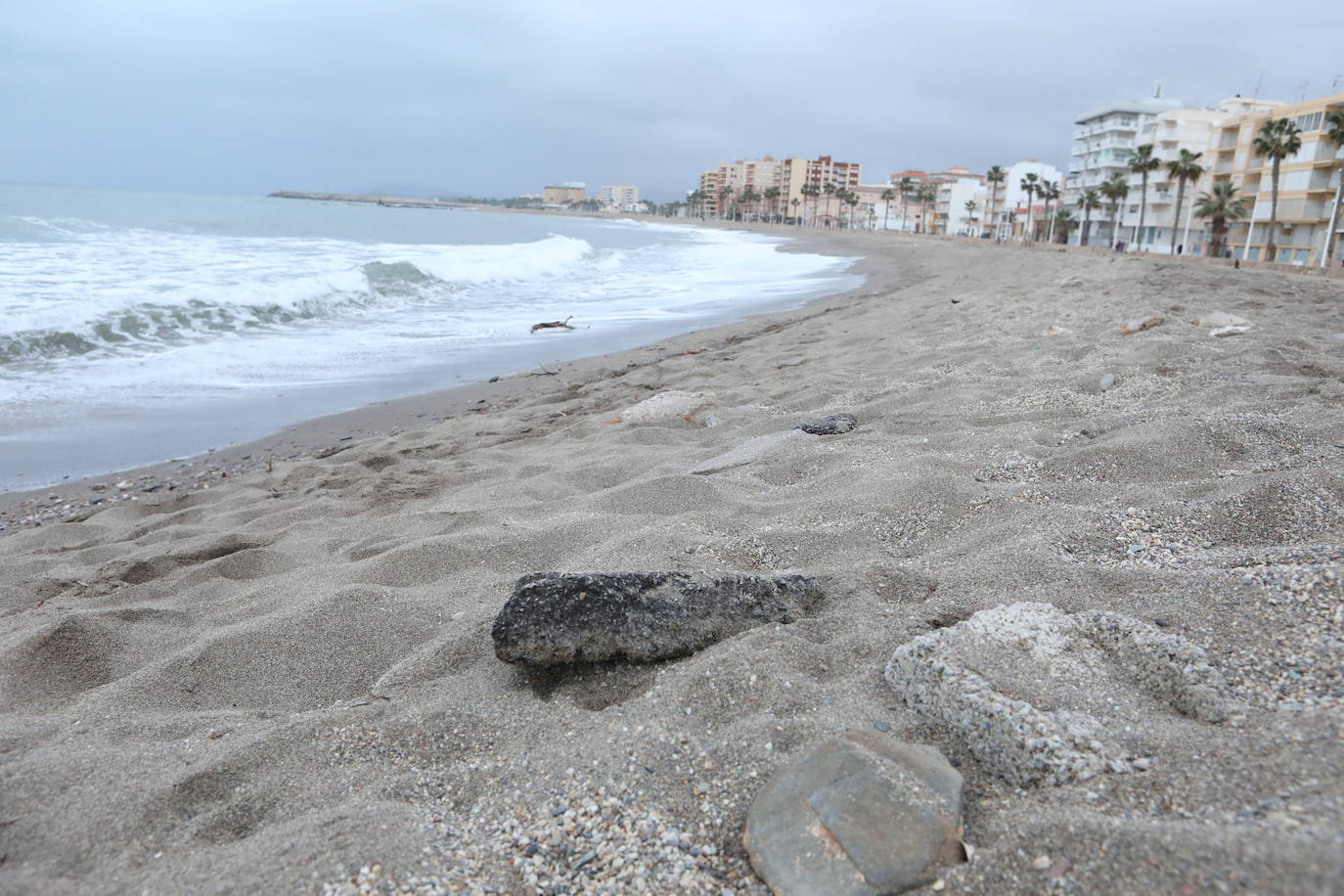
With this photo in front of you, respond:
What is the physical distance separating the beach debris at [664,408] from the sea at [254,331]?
3232mm

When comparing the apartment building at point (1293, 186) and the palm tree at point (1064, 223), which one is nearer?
the apartment building at point (1293, 186)

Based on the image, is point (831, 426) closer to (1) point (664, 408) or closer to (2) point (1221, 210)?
(1) point (664, 408)

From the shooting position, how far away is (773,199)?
131375 millimetres

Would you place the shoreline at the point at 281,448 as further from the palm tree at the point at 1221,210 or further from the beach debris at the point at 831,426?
the palm tree at the point at 1221,210

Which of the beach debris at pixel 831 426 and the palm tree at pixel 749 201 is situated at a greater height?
the palm tree at pixel 749 201

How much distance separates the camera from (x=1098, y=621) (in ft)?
7.45

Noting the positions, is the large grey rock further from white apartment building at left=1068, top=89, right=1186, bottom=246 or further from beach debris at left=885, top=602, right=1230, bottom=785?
white apartment building at left=1068, top=89, right=1186, bottom=246

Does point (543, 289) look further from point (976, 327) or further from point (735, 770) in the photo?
point (735, 770)

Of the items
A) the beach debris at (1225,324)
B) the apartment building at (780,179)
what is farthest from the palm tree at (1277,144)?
the apartment building at (780,179)

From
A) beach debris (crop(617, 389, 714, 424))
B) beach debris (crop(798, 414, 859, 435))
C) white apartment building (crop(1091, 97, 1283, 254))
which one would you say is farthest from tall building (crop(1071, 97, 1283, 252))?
beach debris (crop(798, 414, 859, 435))

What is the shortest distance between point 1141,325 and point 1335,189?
40.0 meters

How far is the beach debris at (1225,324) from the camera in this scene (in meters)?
6.55

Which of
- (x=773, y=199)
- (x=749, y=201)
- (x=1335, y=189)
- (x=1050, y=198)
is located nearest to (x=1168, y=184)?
(x=1050, y=198)

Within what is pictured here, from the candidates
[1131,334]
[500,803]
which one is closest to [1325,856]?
[500,803]
